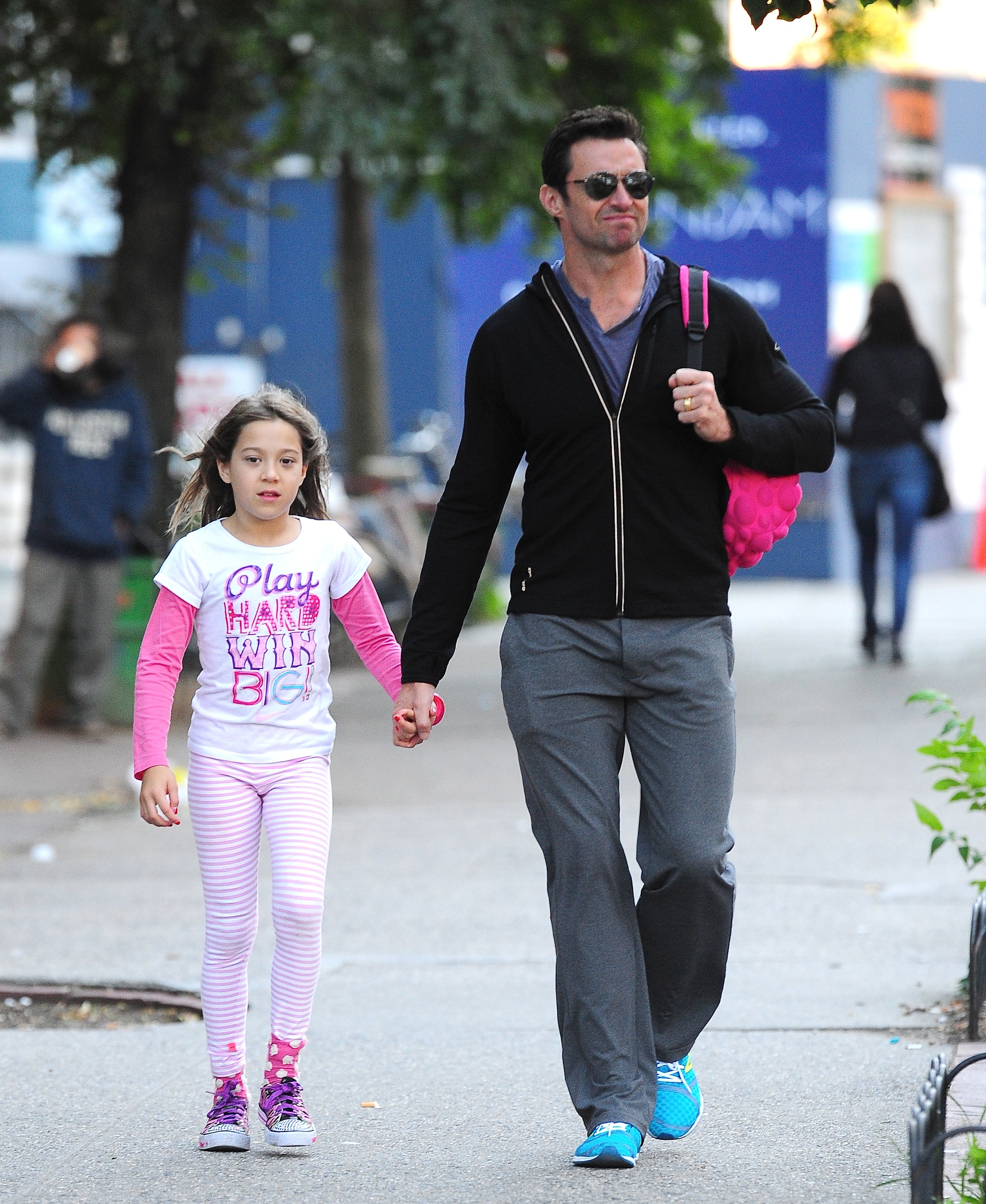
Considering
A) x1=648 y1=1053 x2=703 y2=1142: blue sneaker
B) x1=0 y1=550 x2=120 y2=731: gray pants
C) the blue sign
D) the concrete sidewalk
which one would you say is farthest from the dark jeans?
the blue sign

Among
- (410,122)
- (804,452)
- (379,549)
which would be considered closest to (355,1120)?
(804,452)

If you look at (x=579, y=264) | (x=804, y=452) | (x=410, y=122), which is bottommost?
(x=804, y=452)

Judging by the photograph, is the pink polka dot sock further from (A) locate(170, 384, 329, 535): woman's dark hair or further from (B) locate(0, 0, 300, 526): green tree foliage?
(B) locate(0, 0, 300, 526): green tree foliage

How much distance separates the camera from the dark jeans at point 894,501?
12570 mm

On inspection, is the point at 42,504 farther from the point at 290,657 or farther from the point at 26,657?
the point at 290,657

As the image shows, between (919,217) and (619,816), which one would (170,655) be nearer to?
(619,816)

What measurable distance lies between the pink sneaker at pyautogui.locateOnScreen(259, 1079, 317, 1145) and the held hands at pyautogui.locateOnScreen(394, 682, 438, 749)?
74 centimetres

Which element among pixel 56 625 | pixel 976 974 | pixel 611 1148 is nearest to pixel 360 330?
pixel 56 625

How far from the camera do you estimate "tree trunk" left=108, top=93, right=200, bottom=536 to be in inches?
465

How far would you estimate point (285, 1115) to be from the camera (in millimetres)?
4070

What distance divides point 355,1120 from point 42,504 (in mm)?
6459

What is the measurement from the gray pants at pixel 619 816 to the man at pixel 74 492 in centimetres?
666

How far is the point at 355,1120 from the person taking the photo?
4.37m

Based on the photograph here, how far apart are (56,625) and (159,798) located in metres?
6.90
